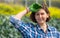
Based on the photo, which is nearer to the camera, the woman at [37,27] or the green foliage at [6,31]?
the woman at [37,27]

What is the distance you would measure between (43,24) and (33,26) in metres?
0.13

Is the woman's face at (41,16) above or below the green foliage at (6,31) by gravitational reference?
above

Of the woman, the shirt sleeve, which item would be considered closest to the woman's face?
the woman

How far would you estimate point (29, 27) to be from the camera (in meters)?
3.92

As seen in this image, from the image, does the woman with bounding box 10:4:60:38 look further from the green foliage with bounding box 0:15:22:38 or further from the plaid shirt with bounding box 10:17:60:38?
the green foliage with bounding box 0:15:22:38

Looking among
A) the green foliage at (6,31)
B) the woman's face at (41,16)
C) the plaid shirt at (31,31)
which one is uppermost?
the woman's face at (41,16)

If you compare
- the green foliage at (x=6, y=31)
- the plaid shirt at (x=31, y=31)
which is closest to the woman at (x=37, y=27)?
the plaid shirt at (x=31, y=31)

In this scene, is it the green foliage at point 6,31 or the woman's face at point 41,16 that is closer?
the woman's face at point 41,16

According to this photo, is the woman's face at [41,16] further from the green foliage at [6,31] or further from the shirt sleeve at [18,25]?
the green foliage at [6,31]

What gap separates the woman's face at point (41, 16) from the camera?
12.7ft

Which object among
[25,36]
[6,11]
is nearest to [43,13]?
[25,36]

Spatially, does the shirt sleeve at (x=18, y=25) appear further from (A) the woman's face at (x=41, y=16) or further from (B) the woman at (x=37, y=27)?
(A) the woman's face at (x=41, y=16)

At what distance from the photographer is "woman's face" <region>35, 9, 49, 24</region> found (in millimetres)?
3869

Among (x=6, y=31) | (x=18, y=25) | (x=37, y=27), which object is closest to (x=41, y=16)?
(x=37, y=27)
